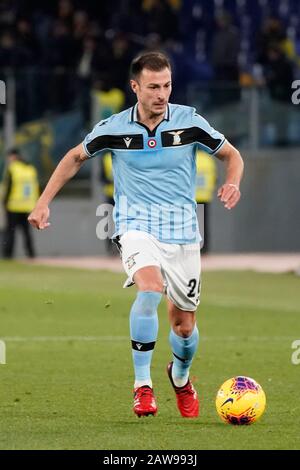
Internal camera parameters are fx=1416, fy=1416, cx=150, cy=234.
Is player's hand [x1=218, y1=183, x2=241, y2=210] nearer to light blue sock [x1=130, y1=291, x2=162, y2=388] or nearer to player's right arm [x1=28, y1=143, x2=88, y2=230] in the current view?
light blue sock [x1=130, y1=291, x2=162, y2=388]

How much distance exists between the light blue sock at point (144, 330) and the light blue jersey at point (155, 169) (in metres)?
0.49

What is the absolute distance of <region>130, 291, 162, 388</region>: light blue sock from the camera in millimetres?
8688

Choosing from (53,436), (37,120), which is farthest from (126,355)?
(37,120)

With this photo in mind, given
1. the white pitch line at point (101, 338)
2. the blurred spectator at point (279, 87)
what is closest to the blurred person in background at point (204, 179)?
the blurred spectator at point (279, 87)

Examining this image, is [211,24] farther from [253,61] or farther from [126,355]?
[126,355]

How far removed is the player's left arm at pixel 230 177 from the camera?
28.6 ft

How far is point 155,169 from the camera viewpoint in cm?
902

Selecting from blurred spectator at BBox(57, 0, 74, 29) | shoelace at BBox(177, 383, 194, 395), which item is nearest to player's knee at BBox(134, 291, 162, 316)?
shoelace at BBox(177, 383, 194, 395)

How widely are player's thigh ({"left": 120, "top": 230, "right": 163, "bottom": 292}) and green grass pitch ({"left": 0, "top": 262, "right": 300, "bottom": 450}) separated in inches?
33.8

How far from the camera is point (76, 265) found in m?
25.1

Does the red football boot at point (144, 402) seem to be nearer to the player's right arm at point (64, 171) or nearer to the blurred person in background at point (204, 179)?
the player's right arm at point (64, 171)

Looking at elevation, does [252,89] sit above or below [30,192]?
above

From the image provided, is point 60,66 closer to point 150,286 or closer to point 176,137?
point 176,137

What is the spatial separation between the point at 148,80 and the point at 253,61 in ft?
68.2
